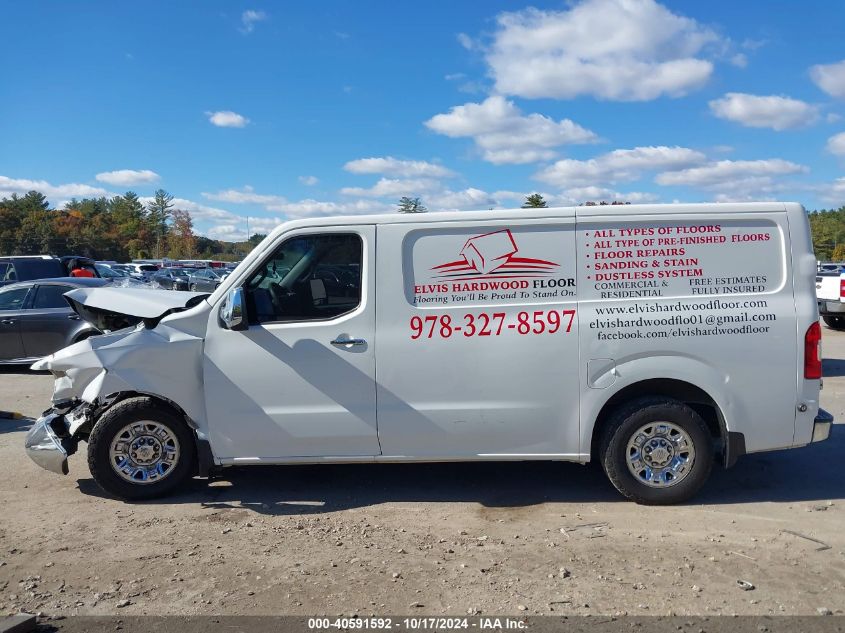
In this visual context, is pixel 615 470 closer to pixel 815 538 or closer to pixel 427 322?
pixel 815 538

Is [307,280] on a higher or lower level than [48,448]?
higher

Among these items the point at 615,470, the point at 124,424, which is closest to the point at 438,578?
the point at 615,470

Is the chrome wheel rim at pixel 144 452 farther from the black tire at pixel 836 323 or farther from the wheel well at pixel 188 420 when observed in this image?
the black tire at pixel 836 323

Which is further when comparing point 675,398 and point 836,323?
point 836,323

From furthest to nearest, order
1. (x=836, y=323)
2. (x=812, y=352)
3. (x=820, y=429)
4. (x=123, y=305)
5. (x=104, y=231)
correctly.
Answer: (x=104, y=231) → (x=836, y=323) → (x=123, y=305) → (x=820, y=429) → (x=812, y=352)

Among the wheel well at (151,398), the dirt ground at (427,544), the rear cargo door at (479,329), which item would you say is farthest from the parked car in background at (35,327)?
the rear cargo door at (479,329)

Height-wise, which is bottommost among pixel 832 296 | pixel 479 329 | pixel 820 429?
pixel 820 429

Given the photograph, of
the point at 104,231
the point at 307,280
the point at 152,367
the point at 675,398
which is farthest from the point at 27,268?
the point at 104,231

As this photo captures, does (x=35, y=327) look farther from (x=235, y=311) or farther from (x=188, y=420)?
(x=235, y=311)

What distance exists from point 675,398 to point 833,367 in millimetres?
7775

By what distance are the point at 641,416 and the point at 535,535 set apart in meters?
1.21

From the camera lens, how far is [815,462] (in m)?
6.23

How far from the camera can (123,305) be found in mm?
5691

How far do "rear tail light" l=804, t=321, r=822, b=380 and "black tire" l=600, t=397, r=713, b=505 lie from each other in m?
0.83
